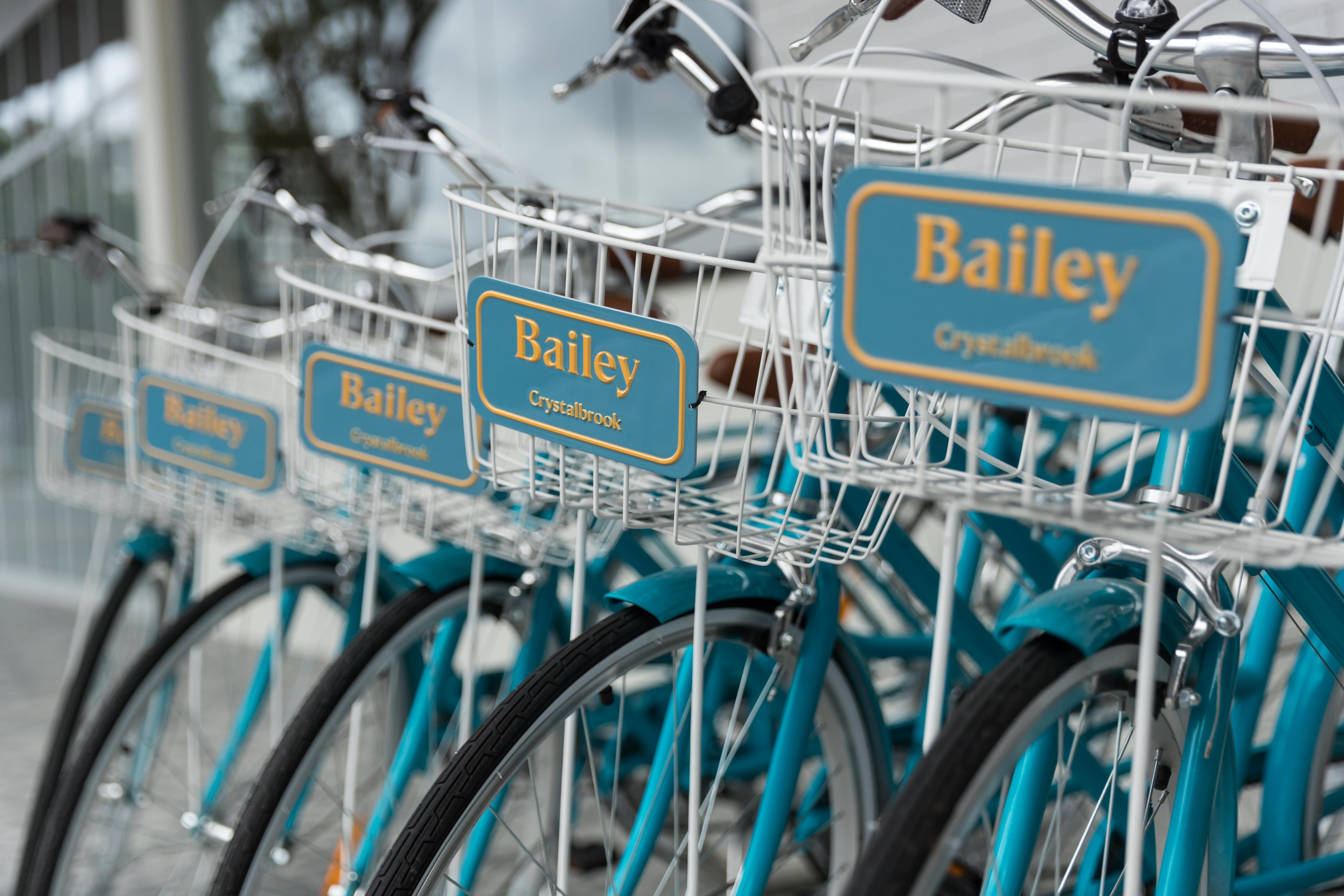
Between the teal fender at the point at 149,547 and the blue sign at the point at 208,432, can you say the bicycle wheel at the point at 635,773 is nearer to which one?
the blue sign at the point at 208,432

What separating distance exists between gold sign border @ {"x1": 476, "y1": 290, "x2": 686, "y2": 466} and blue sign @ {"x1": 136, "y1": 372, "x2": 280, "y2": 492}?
48cm

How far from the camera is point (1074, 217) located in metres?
0.51

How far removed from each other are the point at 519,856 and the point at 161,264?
3.22ft

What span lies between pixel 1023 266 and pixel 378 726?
1.19 meters

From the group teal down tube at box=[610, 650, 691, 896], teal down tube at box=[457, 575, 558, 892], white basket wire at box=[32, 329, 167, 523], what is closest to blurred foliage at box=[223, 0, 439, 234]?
white basket wire at box=[32, 329, 167, 523]

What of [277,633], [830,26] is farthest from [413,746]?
[830,26]

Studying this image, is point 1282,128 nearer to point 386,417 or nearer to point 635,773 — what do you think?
point 386,417

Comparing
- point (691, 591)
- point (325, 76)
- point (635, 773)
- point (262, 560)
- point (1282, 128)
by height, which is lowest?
point (635, 773)

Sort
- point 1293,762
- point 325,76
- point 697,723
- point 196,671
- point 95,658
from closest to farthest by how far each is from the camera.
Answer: point 697,723
point 1293,762
point 196,671
point 95,658
point 325,76

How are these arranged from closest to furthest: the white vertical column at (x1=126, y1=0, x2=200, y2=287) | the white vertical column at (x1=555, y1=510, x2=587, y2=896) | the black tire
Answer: the black tire < the white vertical column at (x1=555, y1=510, x2=587, y2=896) < the white vertical column at (x1=126, y1=0, x2=200, y2=287)

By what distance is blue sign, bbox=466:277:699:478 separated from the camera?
2.55 ft

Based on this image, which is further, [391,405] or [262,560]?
[262,560]

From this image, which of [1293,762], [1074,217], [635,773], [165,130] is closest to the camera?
[1074,217]

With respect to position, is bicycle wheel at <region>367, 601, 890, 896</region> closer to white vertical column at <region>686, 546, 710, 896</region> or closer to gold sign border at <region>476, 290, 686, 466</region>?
white vertical column at <region>686, 546, 710, 896</region>
